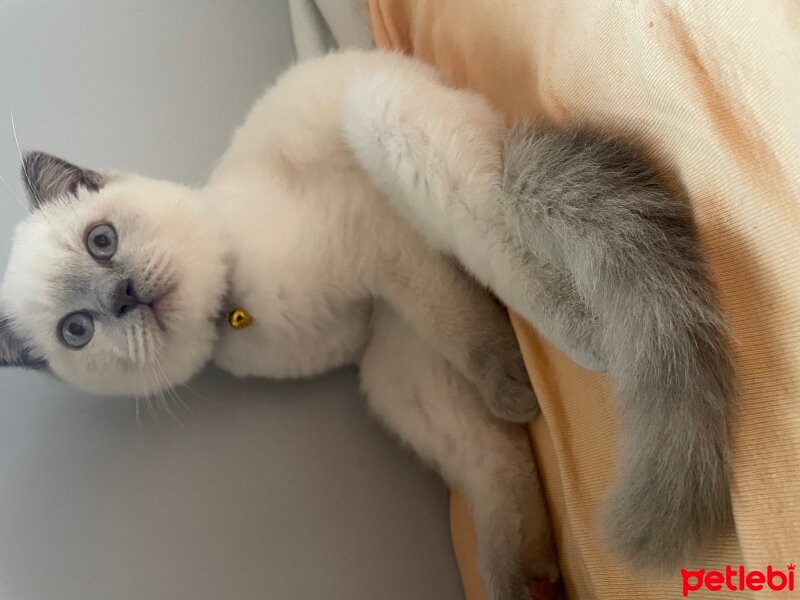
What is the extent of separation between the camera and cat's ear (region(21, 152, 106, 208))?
3.18 feet

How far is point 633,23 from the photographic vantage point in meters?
0.56

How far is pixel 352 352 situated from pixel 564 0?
2.11ft

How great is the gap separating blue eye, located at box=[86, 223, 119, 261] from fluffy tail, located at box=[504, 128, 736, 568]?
2.14 feet

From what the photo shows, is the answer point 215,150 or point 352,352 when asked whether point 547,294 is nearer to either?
point 352,352

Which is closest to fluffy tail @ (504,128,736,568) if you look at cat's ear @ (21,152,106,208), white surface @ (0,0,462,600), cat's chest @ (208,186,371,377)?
cat's chest @ (208,186,371,377)

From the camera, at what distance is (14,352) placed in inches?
37.6

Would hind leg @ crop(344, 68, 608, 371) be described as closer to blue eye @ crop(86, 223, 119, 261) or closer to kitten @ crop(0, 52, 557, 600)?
kitten @ crop(0, 52, 557, 600)

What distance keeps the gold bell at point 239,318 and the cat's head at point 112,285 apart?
1.2 inches

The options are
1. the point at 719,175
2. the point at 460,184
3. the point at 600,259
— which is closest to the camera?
the point at 719,175

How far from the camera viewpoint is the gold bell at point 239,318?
3.13 feet

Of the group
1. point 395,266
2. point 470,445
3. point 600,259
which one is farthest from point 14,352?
point 600,259

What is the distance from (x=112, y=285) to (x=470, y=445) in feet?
1.93

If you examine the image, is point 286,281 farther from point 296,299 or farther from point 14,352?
point 14,352

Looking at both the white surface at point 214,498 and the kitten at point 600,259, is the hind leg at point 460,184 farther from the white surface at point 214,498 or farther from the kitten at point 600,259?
the white surface at point 214,498
